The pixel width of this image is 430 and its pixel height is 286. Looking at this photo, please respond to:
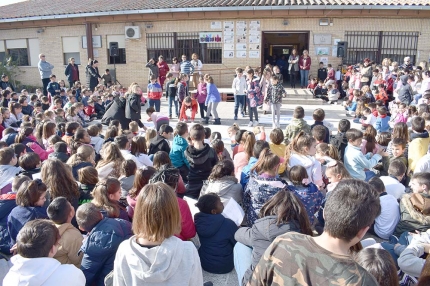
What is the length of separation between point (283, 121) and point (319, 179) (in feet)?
20.8

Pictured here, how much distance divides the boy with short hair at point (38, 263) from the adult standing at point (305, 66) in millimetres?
13748

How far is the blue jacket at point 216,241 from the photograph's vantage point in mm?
3750

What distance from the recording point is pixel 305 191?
4.00m

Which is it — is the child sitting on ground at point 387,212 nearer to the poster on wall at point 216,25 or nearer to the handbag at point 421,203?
the handbag at point 421,203

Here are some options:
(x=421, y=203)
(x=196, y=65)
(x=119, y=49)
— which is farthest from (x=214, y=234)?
(x=119, y=49)

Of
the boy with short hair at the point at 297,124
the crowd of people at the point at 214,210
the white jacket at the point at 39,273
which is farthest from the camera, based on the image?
the boy with short hair at the point at 297,124

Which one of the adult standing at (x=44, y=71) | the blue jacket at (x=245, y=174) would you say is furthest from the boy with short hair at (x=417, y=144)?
the adult standing at (x=44, y=71)

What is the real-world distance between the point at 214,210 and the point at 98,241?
1131mm

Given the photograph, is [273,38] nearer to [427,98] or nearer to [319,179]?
[427,98]

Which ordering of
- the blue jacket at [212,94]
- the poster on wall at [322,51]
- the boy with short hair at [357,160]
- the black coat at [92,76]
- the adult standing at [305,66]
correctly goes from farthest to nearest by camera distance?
the poster on wall at [322,51] → the adult standing at [305,66] → the black coat at [92,76] → the blue jacket at [212,94] → the boy with short hair at [357,160]

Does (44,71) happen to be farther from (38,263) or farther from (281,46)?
(38,263)

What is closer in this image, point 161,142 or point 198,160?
point 198,160

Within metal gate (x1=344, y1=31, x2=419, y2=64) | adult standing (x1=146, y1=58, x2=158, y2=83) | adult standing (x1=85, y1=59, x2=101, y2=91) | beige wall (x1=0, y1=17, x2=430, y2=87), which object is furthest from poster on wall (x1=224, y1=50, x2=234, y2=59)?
adult standing (x1=85, y1=59, x2=101, y2=91)

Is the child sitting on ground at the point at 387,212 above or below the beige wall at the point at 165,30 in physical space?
below
